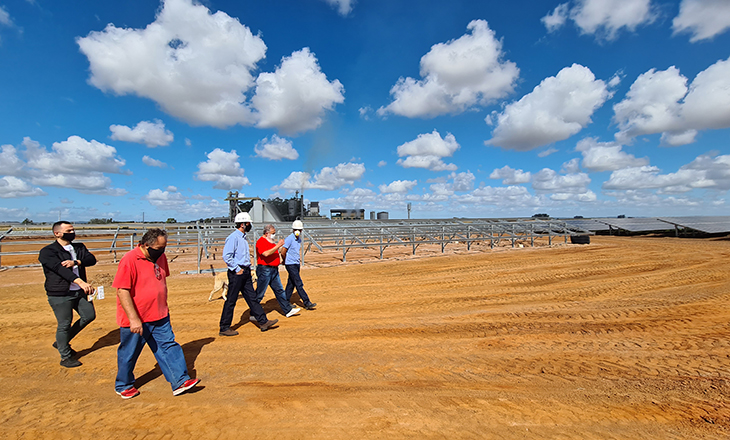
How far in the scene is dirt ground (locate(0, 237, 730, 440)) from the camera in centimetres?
273

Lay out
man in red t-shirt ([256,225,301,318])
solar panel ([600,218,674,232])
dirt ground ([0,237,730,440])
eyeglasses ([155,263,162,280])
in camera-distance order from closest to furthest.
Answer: dirt ground ([0,237,730,440]), eyeglasses ([155,263,162,280]), man in red t-shirt ([256,225,301,318]), solar panel ([600,218,674,232])

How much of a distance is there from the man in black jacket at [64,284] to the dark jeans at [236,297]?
1.59 m

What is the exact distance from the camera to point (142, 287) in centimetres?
312

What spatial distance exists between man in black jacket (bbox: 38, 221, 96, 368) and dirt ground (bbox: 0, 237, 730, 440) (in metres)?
0.35

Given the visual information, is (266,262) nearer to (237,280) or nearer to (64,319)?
(237,280)

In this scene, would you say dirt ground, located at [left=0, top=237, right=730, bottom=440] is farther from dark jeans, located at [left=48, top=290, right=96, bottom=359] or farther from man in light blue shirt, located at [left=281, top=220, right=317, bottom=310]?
man in light blue shirt, located at [left=281, top=220, right=317, bottom=310]

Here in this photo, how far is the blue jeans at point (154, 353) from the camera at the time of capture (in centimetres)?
315

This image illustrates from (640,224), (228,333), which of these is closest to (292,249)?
(228,333)

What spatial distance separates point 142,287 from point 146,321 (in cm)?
32

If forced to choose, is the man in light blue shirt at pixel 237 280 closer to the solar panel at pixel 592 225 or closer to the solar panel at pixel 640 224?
the solar panel at pixel 640 224

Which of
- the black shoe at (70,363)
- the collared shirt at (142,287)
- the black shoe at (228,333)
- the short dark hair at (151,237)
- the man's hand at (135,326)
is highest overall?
the short dark hair at (151,237)

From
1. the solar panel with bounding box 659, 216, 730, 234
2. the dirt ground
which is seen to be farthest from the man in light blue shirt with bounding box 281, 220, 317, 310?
the solar panel with bounding box 659, 216, 730, 234

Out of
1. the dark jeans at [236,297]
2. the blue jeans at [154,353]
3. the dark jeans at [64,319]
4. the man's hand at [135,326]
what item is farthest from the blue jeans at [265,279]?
the man's hand at [135,326]

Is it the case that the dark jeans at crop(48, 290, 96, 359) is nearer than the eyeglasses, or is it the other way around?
the eyeglasses
